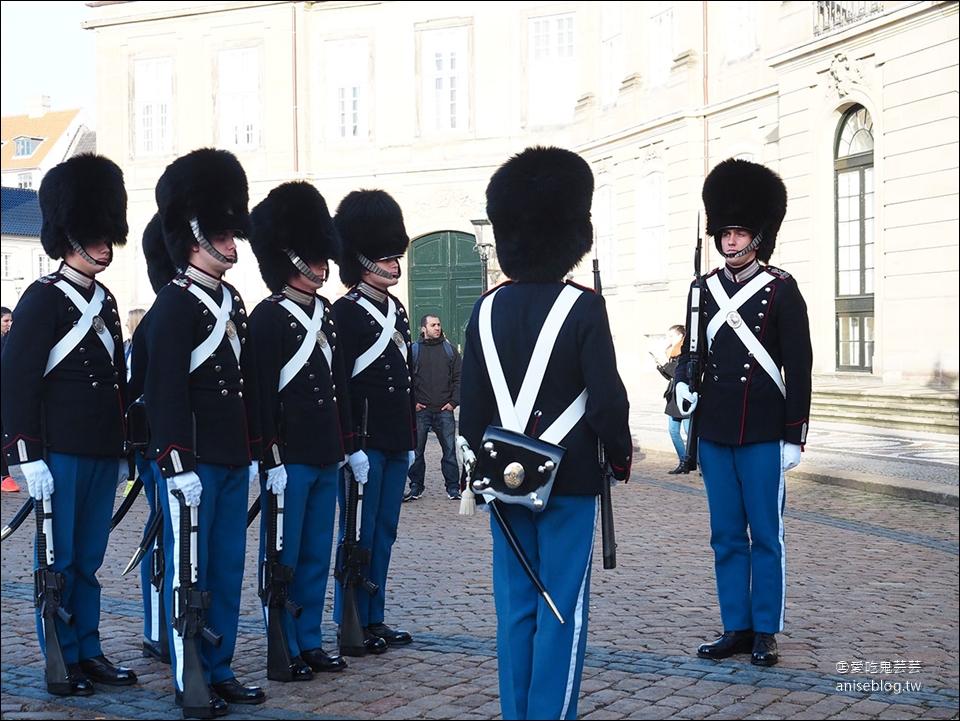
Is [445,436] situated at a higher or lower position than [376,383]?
lower

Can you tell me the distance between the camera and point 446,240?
29.3 meters

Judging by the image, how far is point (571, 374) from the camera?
171 inches

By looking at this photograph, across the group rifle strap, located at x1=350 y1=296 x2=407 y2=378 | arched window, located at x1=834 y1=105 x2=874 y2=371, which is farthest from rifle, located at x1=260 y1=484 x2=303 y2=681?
arched window, located at x1=834 y1=105 x2=874 y2=371

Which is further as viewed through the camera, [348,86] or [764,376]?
[348,86]

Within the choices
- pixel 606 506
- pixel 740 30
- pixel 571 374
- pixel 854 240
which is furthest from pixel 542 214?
pixel 740 30

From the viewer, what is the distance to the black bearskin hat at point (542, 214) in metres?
4.51

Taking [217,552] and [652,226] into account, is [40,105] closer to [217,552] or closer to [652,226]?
[652,226]

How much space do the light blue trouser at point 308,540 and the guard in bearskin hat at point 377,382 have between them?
0.38m

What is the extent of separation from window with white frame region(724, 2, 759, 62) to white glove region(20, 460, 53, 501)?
18365 millimetres

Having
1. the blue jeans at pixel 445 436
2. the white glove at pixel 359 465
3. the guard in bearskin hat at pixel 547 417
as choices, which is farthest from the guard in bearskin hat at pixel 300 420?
the blue jeans at pixel 445 436

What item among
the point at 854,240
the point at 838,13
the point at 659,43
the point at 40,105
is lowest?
the point at 854,240

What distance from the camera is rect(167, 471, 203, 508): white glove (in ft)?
16.0

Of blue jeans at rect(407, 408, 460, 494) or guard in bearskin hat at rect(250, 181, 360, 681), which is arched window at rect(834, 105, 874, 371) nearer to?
blue jeans at rect(407, 408, 460, 494)

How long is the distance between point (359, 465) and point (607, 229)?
69.3ft
